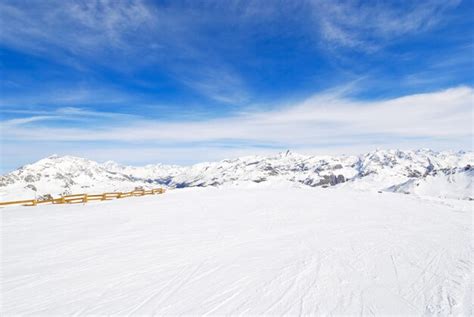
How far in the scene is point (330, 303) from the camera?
25.6ft

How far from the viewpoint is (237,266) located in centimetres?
1059

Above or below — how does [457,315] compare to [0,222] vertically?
below

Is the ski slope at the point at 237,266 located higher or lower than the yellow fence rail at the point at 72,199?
lower

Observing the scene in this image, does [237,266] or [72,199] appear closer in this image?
[237,266]

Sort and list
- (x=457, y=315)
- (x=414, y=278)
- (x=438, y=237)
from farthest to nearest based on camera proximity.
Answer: (x=438, y=237), (x=414, y=278), (x=457, y=315)

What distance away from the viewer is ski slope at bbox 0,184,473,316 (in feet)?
25.7

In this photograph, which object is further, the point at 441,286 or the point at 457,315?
the point at 441,286

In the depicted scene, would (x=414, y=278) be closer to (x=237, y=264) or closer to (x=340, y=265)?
(x=340, y=265)

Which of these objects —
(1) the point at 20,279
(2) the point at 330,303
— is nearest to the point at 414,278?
(2) the point at 330,303

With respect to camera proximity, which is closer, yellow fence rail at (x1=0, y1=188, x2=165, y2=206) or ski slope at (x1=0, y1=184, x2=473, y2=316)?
ski slope at (x1=0, y1=184, x2=473, y2=316)

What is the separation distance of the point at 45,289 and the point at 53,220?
1330cm

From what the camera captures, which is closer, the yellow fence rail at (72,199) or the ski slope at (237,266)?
the ski slope at (237,266)

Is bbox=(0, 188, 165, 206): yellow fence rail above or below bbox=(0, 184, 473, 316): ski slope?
above

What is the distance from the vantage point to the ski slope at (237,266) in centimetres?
783
